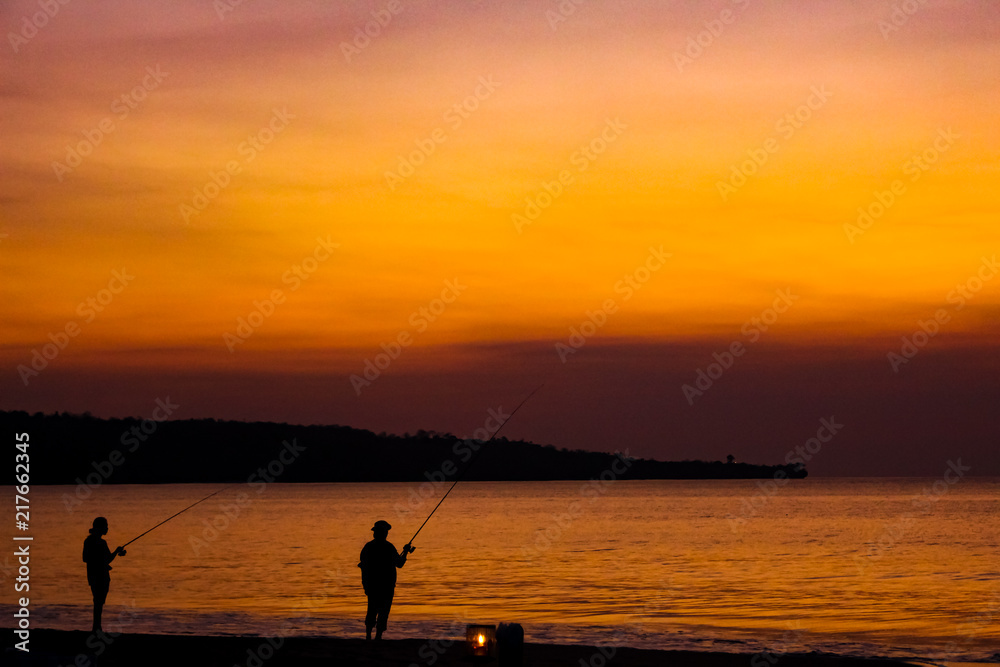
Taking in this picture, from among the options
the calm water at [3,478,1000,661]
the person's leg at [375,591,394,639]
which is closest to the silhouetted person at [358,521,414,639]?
the person's leg at [375,591,394,639]

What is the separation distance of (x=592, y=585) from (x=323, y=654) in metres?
18.5

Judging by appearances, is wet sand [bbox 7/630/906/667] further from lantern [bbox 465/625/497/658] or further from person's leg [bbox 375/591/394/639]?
lantern [bbox 465/625/497/658]

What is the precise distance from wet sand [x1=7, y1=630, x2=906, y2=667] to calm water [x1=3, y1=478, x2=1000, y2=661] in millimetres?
3353

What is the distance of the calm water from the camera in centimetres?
2088

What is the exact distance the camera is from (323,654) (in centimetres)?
1373

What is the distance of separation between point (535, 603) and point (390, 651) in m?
12.3

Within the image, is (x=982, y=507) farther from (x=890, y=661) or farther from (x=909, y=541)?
(x=890, y=661)

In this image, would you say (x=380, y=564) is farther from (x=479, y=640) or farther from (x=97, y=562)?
(x=97, y=562)

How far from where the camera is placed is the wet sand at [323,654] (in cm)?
1316

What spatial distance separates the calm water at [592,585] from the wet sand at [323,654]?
11.0 feet

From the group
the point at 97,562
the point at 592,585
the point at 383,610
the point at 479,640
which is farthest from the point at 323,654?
the point at 592,585

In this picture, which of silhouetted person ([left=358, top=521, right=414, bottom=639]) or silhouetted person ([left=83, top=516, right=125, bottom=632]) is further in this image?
silhouetted person ([left=83, top=516, right=125, bottom=632])

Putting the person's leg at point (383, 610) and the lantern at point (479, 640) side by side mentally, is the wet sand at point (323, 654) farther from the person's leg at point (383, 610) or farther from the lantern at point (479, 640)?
the lantern at point (479, 640)

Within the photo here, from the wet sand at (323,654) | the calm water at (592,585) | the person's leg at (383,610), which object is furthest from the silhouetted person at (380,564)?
the calm water at (592,585)
